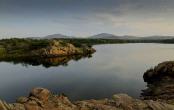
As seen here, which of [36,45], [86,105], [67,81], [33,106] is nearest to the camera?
[33,106]

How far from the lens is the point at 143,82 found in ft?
223

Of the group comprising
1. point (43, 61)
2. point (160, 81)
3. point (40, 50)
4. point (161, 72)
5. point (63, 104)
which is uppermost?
point (63, 104)

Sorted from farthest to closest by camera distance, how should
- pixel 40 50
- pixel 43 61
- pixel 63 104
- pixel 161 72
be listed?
pixel 40 50
pixel 43 61
pixel 161 72
pixel 63 104

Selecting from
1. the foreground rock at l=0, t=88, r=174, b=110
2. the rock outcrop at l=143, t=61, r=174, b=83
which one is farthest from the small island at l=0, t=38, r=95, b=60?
the foreground rock at l=0, t=88, r=174, b=110

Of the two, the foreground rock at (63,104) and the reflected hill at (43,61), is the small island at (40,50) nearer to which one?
the reflected hill at (43,61)

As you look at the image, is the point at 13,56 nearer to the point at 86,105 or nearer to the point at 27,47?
the point at 27,47

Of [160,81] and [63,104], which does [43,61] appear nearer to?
[160,81]

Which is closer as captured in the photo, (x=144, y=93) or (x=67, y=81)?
(x=144, y=93)

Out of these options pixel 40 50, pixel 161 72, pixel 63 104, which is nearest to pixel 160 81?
pixel 161 72

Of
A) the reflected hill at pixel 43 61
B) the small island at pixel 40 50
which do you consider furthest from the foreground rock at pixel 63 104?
the small island at pixel 40 50

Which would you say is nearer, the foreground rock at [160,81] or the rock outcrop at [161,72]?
the foreground rock at [160,81]

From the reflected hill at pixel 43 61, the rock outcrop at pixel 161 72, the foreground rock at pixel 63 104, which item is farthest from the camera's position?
the reflected hill at pixel 43 61

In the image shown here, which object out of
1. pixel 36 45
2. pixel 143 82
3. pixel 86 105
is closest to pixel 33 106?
pixel 86 105

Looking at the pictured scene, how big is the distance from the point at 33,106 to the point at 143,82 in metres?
43.1
